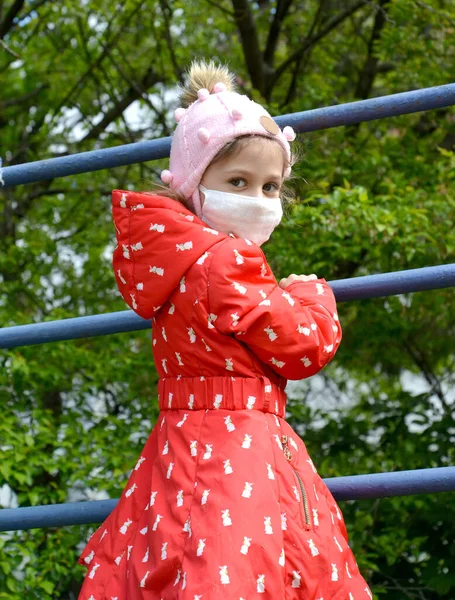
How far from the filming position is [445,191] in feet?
13.6

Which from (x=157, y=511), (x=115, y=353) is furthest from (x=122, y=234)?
(x=115, y=353)

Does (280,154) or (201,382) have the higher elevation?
(280,154)

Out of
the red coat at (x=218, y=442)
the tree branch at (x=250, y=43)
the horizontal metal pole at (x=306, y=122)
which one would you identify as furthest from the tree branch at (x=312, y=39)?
the red coat at (x=218, y=442)

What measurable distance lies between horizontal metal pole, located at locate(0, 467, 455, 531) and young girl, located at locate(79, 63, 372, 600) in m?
0.15

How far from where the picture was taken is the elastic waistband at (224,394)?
70.1 inches

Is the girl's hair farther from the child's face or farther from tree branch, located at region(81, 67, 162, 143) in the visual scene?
tree branch, located at region(81, 67, 162, 143)

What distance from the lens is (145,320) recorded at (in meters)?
2.13

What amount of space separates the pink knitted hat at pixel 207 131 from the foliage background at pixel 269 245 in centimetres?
74

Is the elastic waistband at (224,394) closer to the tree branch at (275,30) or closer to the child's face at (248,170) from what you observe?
the child's face at (248,170)

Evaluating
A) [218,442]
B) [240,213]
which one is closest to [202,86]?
[240,213]

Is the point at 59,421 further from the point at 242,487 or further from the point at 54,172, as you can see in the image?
the point at 242,487

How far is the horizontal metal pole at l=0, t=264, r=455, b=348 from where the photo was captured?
76.9 inches

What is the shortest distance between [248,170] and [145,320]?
462 millimetres

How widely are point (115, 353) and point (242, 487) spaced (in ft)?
9.41
